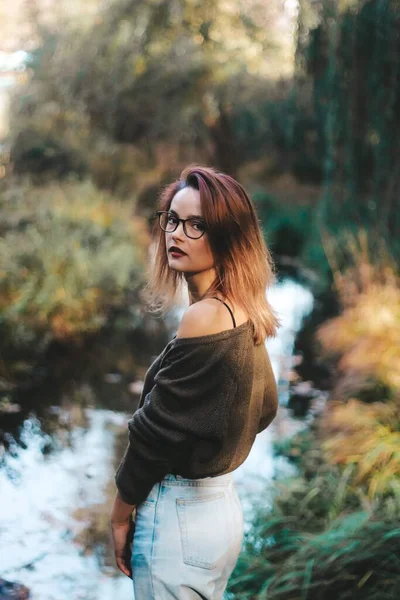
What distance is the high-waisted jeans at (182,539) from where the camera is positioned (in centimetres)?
158

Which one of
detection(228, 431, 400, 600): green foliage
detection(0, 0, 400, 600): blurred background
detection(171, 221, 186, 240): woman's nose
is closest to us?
detection(171, 221, 186, 240): woman's nose

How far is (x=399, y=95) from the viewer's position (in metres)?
6.19

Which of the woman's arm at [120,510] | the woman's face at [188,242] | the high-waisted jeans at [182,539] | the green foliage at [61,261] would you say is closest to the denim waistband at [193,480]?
the high-waisted jeans at [182,539]

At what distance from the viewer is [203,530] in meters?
1.60

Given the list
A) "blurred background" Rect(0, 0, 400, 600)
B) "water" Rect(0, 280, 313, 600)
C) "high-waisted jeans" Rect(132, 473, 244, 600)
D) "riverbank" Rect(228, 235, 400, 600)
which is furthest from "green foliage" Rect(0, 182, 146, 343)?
"high-waisted jeans" Rect(132, 473, 244, 600)

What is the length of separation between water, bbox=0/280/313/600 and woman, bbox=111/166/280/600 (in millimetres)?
1407

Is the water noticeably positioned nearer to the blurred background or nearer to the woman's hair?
the blurred background

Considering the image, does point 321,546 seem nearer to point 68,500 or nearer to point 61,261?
point 68,500

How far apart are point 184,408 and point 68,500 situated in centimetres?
291

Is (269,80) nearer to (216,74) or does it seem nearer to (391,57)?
(216,74)

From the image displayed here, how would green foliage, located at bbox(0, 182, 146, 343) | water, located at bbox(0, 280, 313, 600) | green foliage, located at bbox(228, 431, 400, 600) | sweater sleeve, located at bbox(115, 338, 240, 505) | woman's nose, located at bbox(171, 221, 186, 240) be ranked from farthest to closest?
green foliage, located at bbox(0, 182, 146, 343) → water, located at bbox(0, 280, 313, 600) → green foliage, located at bbox(228, 431, 400, 600) → woman's nose, located at bbox(171, 221, 186, 240) → sweater sleeve, located at bbox(115, 338, 240, 505)

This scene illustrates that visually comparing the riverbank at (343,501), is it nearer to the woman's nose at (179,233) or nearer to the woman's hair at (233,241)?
the woman's hair at (233,241)

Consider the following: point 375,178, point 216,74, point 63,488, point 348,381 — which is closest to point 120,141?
point 216,74

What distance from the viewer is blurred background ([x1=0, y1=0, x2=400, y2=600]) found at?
3.46 meters
